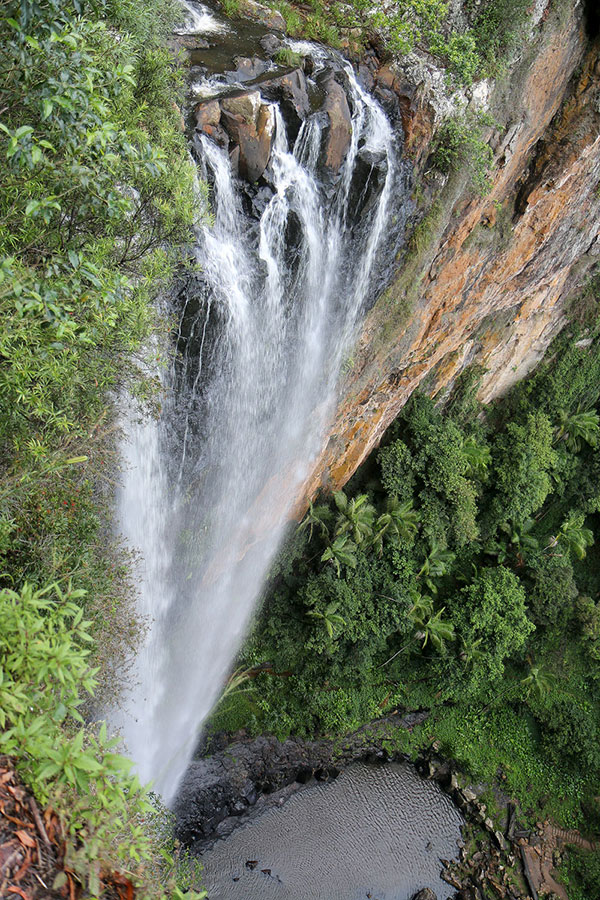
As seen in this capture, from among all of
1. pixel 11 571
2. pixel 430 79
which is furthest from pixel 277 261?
pixel 11 571

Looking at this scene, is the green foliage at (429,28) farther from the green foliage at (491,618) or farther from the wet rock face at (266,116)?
the green foliage at (491,618)

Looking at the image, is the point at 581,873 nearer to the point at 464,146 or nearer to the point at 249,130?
the point at 464,146

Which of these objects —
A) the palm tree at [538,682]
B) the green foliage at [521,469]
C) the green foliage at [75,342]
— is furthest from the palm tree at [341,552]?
the palm tree at [538,682]

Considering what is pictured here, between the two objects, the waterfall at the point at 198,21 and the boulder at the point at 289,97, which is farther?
the waterfall at the point at 198,21

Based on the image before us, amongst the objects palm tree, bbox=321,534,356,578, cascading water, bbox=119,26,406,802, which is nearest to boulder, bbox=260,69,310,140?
cascading water, bbox=119,26,406,802

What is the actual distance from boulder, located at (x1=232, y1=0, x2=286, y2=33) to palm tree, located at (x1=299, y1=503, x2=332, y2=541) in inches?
297

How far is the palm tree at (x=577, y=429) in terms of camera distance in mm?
14680

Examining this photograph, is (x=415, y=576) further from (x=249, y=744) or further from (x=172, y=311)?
(x=172, y=311)

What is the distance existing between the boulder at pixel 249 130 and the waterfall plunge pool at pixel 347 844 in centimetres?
1101

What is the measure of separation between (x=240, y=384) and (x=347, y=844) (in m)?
9.20

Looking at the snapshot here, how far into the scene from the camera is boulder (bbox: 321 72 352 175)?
274 inches

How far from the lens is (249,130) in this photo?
631 centimetres

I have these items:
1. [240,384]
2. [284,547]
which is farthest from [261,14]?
[284,547]

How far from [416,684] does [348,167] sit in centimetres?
1137
